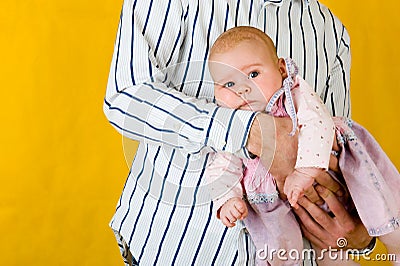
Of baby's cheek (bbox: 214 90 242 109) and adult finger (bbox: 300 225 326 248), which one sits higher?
baby's cheek (bbox: 214 90 242 109)

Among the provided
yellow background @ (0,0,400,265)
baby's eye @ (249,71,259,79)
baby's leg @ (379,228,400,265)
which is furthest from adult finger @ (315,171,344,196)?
yellow background @ (0,0,400,265)

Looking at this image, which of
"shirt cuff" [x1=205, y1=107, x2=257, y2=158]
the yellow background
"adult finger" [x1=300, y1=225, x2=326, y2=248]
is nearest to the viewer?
"shirt cuff" [x1=205, y1=107, x2=257, y2=158]

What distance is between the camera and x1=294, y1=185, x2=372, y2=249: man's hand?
5.07 ft

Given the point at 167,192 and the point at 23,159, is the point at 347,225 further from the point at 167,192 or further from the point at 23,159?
the point at 23,159

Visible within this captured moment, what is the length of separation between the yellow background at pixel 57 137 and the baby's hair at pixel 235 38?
3.77 feet

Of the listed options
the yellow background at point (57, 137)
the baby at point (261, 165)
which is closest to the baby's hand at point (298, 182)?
the baby at point (261, 165)

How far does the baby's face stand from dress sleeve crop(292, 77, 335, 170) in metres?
0.07

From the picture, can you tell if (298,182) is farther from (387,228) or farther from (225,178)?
(387,228)

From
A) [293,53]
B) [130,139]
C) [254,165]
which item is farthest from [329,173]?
[130,139]

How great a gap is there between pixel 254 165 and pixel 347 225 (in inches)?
10.8

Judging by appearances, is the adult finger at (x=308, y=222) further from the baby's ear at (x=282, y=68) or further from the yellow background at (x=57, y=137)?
the yellow background at (x=57, y=137)

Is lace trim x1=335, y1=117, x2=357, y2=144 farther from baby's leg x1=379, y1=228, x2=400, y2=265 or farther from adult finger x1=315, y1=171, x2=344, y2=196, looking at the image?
baby's leg x1=379, y1=228, x2=400, y2=265

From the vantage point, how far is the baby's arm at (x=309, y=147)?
140 cm

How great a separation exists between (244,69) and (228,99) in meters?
0.06
